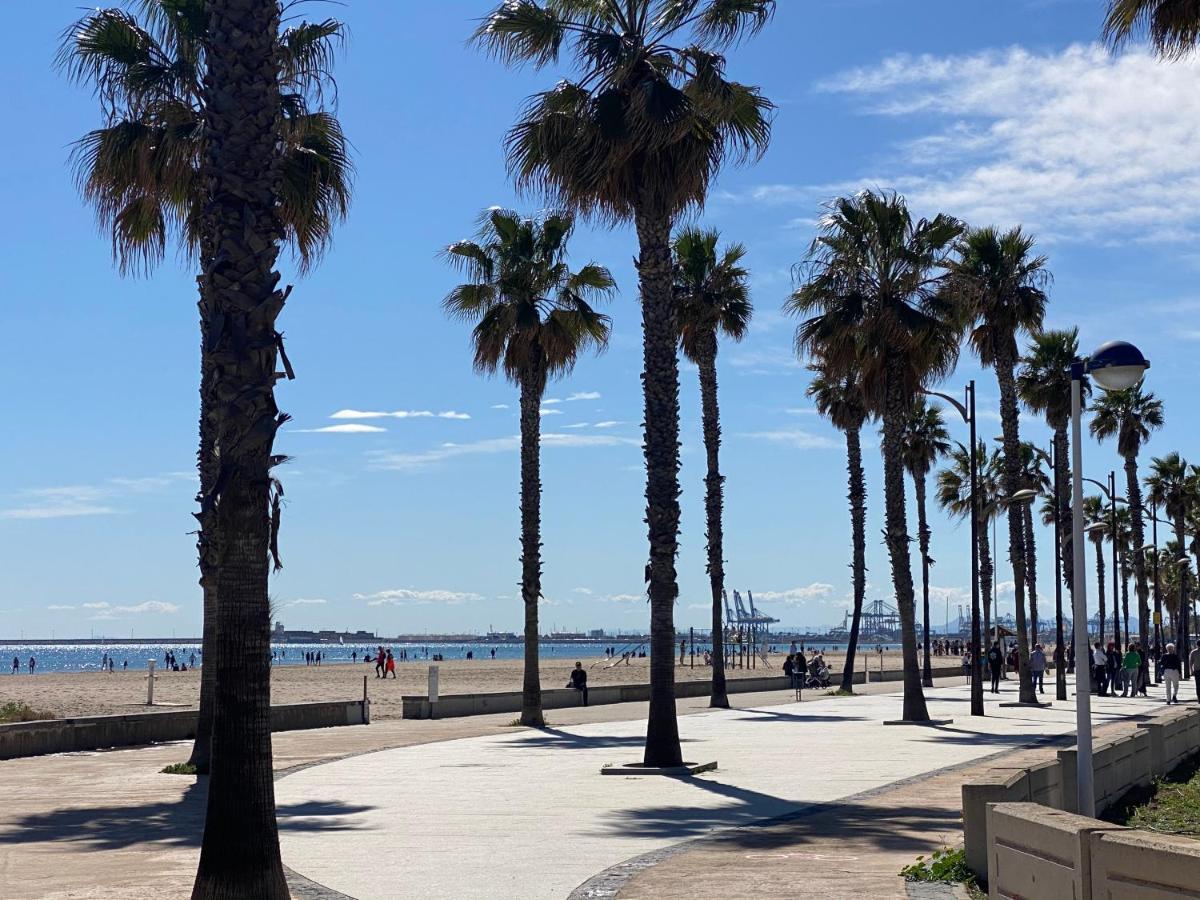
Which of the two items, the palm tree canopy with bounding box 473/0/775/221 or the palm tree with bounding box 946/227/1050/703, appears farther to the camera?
the palm tree with bounding box 946/227/1050/703

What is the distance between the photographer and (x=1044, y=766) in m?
12.3

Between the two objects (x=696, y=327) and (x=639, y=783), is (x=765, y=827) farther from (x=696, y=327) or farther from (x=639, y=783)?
(x=696, y=327)

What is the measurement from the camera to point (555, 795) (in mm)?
17172

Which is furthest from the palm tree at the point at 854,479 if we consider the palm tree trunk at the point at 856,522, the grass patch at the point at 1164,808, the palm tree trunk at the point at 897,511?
the grass patch at the point at 1164,808

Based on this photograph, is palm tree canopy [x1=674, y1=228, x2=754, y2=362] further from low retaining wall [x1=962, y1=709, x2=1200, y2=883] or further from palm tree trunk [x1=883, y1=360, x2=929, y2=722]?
low retaining wall [x1=962, y1=709, x2=1200, y2=883]

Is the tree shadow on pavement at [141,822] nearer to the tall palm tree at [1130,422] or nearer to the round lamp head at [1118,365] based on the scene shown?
the round lamp head at [1118,365]

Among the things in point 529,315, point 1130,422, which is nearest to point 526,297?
point 529,315

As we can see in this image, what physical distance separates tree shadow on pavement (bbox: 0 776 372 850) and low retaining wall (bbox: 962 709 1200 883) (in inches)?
271

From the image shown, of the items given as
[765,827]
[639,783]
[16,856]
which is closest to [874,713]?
[639,783]

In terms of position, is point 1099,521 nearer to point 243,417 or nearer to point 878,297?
point 878,297

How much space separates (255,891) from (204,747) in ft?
39.0

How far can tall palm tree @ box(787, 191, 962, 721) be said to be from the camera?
31469 mm

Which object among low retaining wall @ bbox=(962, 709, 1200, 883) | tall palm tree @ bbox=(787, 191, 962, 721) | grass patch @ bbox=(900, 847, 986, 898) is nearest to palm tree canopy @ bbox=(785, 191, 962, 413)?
tall palm tree @ bbox=(787, 191, 962, 721)

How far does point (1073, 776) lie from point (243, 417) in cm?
881
